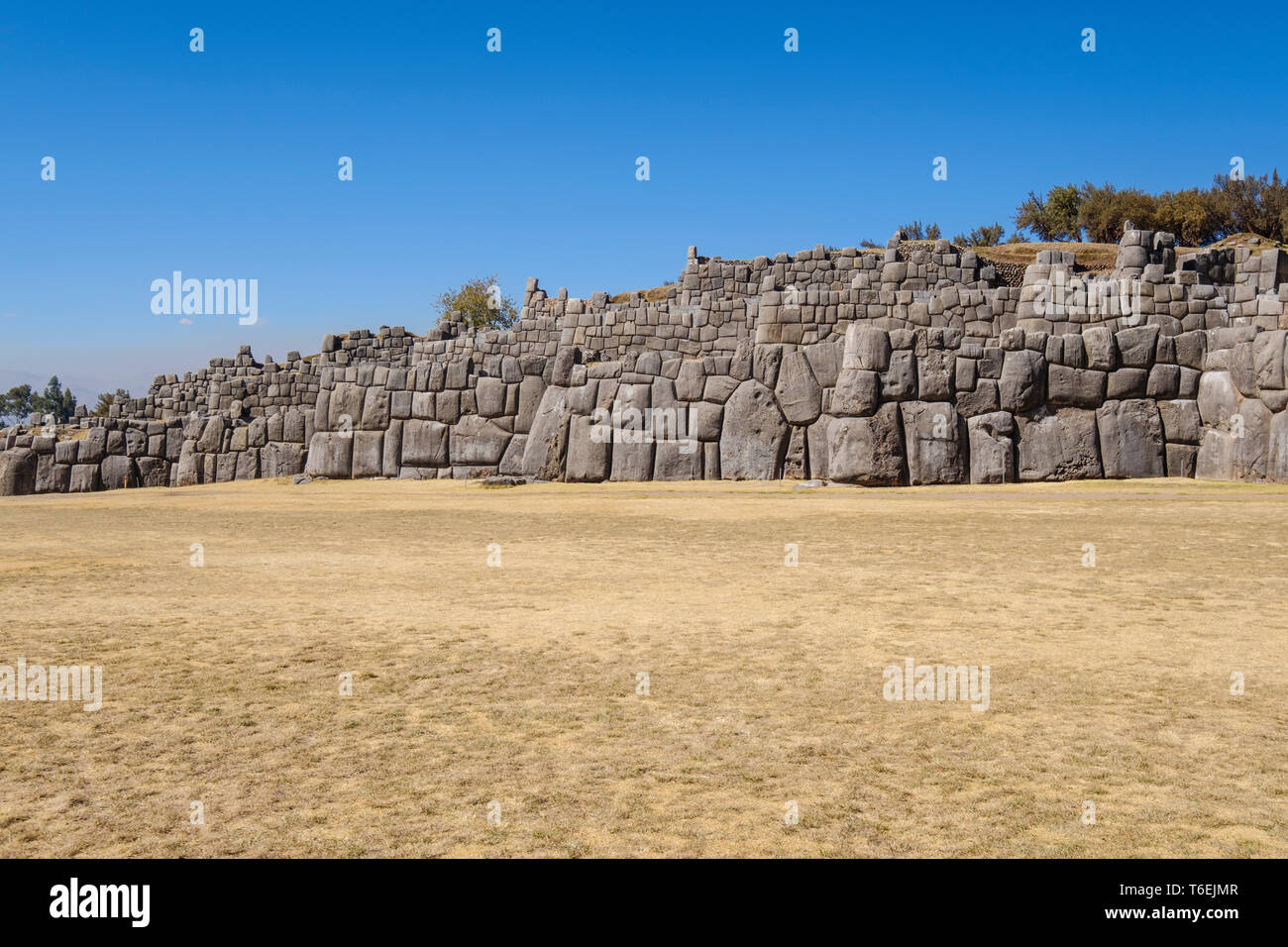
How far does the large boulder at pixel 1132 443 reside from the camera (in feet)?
58.8

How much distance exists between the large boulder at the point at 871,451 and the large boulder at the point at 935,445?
8.6 inches

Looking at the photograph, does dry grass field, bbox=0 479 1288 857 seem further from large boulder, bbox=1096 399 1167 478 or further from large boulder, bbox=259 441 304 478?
large boulder, bbox=259 441 304 478

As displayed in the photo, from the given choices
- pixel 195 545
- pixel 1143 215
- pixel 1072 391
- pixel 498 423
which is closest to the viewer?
pixel 195 545

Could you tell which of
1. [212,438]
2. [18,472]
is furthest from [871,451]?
[18,472]

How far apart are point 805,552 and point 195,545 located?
6570mm

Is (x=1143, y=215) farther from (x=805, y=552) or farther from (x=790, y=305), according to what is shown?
(x=805, y=552)

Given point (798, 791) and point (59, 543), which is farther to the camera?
point (59, 543)

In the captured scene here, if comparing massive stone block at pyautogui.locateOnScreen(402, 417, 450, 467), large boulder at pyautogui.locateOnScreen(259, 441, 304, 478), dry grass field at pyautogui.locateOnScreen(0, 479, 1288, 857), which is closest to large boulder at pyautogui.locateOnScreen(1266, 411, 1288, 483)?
dry grass field at pyautogui.locateOnScreen(0, 479, 1288, 857)

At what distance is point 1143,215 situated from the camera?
138ft

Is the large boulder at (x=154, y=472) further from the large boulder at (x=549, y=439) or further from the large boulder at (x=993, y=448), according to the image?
the large boulder at (x=993, y=448)

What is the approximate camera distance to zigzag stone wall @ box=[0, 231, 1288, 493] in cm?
1795

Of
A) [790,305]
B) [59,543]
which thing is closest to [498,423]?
[790,305]

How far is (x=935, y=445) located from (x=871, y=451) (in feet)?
3.86

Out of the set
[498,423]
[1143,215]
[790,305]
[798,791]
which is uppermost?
[1143,215]
